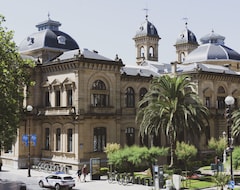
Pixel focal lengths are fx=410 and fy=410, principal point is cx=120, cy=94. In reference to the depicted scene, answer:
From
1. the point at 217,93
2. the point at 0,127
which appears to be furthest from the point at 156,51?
the point at 0,127

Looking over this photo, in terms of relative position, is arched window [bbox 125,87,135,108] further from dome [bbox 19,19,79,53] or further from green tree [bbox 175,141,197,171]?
green tree [bbox 175,141,197,171]

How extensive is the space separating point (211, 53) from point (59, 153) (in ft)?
107

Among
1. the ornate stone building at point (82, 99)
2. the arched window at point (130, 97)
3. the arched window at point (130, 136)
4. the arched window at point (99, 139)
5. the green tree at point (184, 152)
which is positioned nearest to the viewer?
the green tree at point (184, 152)

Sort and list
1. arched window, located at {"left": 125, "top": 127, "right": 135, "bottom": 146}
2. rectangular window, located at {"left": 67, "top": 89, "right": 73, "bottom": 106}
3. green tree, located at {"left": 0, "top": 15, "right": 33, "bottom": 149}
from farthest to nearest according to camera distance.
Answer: arched window, located at {"left": 125, "top": 127, "right": 135, "bottom": 146} → rectangular window, located at {"left": 67, "top": 89, "right": 73, "bottom": 106} → green tree, located at {"left": 0, "top": 15, "right": 33, "bottom": 149}

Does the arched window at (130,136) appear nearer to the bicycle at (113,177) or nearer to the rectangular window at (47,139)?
the rectangular window at (47,139)

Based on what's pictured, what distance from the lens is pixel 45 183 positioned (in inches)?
1401

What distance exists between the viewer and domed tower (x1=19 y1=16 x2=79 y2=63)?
52938mm

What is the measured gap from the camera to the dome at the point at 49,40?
53625mm

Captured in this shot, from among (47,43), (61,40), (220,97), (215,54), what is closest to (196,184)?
(220,97)

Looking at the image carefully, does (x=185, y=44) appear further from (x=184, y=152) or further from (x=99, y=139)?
(x=184, y=152)

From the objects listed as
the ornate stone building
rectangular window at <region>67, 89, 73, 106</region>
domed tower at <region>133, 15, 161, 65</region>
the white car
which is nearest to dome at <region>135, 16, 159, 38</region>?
domed tower at <region>133, 15, 161, 65</region>

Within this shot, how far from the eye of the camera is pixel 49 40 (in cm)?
5388

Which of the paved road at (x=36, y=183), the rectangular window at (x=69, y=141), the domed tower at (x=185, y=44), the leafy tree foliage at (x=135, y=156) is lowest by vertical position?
the paved road at (x=36, y=183)

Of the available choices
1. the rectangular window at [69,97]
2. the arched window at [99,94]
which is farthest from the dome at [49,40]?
→ the arched window at [99,94]
